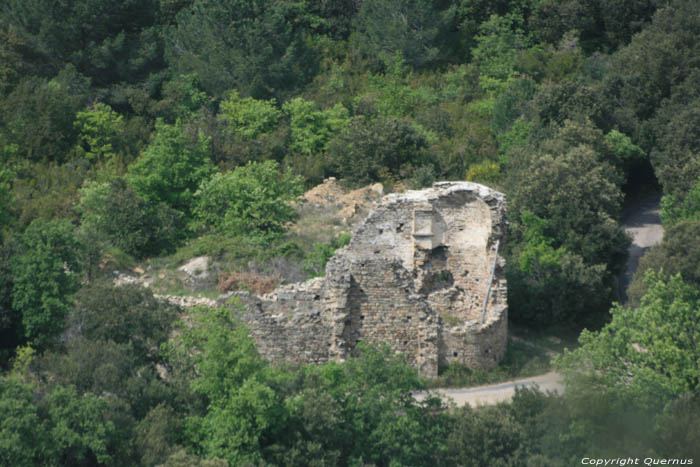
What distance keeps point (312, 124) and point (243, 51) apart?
6.08 m

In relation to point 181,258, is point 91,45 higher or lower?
higher

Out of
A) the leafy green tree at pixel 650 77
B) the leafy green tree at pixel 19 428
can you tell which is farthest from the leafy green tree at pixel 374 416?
the leafy green tree at pixel 650 77

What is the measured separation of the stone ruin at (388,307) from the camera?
1458 inches

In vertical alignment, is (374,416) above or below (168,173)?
below

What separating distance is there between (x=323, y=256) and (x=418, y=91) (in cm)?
2082

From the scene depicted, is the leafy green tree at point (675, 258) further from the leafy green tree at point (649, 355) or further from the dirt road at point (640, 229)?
the leafy green tree at point (649, 355)

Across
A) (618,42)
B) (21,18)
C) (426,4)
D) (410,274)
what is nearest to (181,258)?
(410,274)

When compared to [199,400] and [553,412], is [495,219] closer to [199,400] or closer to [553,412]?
[553,412]

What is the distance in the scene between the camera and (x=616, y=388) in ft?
112

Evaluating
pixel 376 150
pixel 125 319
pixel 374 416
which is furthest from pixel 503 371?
pixel 376 150

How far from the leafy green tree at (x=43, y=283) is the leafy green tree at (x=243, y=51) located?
21.6m

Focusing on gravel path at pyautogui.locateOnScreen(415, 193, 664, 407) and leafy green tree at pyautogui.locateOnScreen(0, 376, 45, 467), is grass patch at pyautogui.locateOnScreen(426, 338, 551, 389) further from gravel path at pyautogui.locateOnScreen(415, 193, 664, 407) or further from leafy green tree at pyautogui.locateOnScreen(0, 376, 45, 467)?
leafy green tree at pyautogui.locateOnScreen(0, 376, 45, 467)

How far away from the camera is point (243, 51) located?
59.4 m

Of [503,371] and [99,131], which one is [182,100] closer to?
[99,131]
